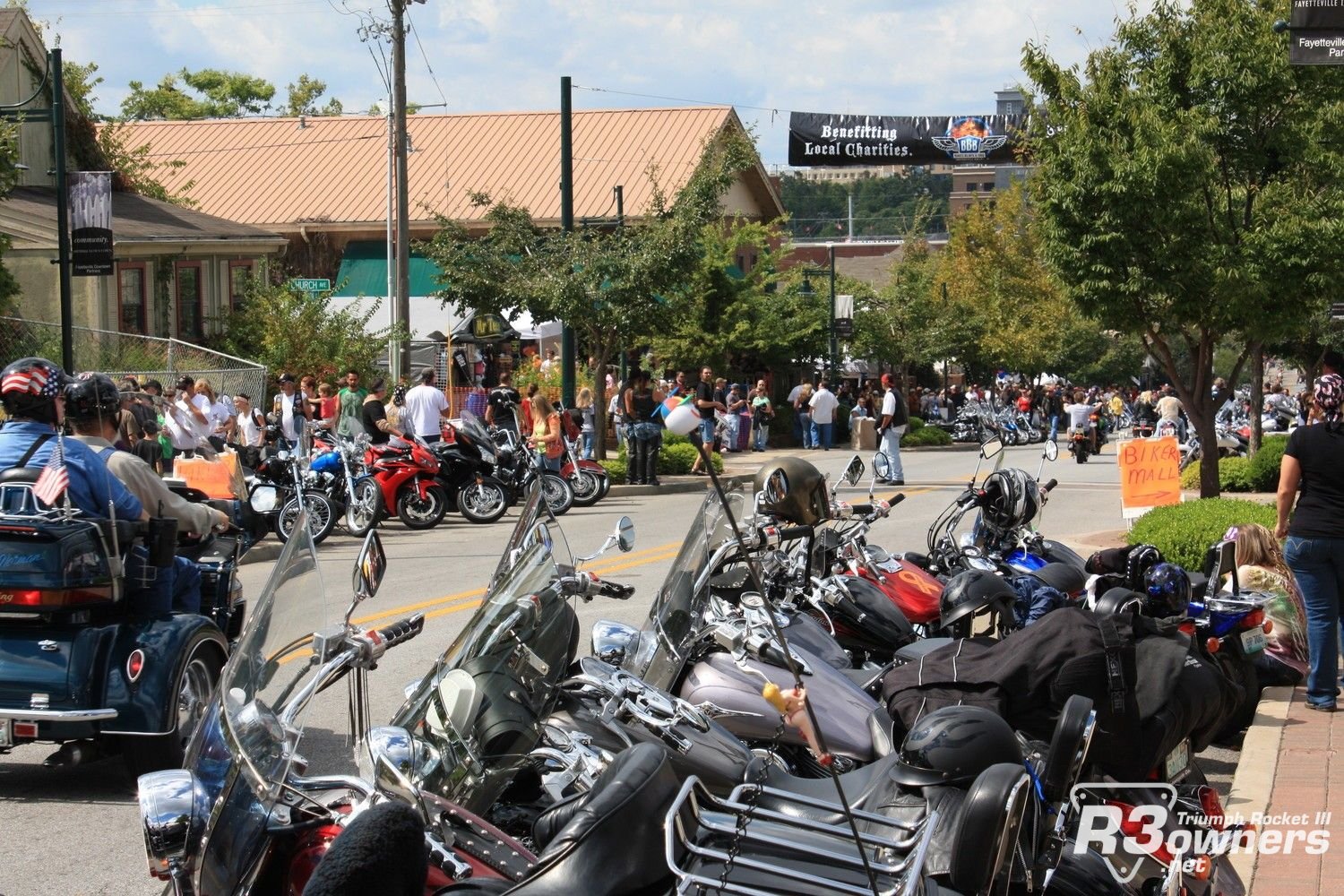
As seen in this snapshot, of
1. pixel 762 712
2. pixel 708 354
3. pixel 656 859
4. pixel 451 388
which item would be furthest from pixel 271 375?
pixel 656 859

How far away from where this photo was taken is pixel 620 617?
37.0ft

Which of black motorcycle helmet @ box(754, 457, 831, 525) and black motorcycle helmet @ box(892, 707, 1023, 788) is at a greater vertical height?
black motorcycle helmet @ box(754, 457, 831, 525)

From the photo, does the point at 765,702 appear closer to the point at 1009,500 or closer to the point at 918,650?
the point at 918,650

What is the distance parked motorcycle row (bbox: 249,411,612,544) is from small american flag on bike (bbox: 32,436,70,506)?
28.7ft

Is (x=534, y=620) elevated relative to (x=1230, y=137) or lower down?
lower down

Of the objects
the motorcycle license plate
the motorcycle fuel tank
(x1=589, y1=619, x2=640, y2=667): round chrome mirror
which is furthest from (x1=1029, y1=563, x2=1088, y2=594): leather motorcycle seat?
(x1=589, y1=619, x2=640, y2=667): round chrome mirror

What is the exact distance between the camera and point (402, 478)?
17.5 meters

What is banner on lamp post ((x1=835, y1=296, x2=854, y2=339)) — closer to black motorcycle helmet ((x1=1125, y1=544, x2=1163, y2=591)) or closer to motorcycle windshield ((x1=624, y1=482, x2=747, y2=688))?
black motorcycle helmet ((x1=1125, y1=544, x2=1163, y2=591))

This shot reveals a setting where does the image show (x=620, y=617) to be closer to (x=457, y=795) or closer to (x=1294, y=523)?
(x=1294, y=523)

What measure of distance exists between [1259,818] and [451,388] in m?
26.0

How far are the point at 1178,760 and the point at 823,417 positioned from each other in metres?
28.6

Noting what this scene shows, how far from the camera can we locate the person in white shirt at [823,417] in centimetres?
3369

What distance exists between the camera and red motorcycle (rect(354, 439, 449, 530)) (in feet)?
57.5

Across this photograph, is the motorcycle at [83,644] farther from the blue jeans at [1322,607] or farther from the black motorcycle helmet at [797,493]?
the blue jeans at [1322,607]
